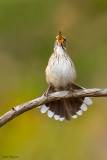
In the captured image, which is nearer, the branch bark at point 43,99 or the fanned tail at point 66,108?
the branch bark at point 43,99

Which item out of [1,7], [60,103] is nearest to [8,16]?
[1,7]

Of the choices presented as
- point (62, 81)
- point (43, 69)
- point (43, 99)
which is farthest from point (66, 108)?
point (43, 69)

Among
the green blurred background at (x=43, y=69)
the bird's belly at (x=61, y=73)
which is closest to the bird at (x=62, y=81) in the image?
the bird's belly at (x=61, y=73)

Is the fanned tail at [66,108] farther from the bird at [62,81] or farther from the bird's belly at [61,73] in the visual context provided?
the bird's belly at [61,73]

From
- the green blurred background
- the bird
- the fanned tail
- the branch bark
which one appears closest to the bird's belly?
the bird

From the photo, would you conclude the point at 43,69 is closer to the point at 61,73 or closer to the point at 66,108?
the point at 66,108

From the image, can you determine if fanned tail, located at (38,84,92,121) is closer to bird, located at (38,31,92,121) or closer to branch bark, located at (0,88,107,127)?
bird, located at (38,31,92,121)

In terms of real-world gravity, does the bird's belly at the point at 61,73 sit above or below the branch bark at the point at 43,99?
above
